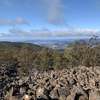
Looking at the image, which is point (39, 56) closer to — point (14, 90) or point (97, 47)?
point (97, 47)

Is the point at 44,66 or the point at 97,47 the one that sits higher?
the point at 97,47

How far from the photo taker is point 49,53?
63500 millimetres

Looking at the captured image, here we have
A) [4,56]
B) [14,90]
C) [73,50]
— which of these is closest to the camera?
[14,90]

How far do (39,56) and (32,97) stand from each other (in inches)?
1805

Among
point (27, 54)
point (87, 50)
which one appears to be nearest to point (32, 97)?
point (87, 50)

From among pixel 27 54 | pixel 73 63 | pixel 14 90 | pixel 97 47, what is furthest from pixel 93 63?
pixel 14 90

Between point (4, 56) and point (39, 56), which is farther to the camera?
point (4, 56)

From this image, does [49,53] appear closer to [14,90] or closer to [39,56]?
[39,56]

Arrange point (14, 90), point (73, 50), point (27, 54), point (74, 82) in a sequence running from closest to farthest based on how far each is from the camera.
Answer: point (14, 90), point (74, 82), point (73, 50), point (27, 54)

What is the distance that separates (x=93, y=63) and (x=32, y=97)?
36.6 m

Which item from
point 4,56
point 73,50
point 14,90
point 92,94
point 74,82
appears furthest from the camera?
point 4,56

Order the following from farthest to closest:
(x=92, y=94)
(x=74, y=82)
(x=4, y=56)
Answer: (x=4, y=56) → (x=74, y=82) → (x=92, y=94)

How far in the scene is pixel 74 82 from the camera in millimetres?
24703

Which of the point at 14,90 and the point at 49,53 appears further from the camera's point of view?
the point at 49,53
